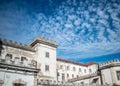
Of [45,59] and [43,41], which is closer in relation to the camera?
[45,59]

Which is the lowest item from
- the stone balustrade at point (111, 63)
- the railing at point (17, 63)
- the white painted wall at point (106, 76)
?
the white painted wall at point (106, 76)

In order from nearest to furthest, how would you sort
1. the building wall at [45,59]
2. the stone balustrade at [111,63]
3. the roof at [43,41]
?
1. the stone balustrade at [111,63]
2. the building wall at [45,59]
3. the roof at [43,41]

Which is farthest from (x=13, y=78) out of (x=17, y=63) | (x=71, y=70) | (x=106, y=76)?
(x=71, y=70)

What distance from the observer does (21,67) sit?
20719 millimetres

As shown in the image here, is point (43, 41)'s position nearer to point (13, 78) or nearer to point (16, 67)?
point (16, 67)

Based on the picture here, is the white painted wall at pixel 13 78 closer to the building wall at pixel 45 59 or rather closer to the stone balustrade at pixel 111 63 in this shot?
the building wall at pixel 45 59

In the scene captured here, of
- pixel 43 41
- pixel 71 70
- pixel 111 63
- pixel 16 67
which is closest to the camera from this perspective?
pixel 16 67

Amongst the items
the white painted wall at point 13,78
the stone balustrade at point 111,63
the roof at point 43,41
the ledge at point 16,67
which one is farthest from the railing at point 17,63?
the stone balustrade at point 111,63

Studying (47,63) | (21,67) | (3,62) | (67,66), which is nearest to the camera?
(3,62)

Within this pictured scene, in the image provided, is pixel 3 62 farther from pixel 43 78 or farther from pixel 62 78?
pixel 62 78

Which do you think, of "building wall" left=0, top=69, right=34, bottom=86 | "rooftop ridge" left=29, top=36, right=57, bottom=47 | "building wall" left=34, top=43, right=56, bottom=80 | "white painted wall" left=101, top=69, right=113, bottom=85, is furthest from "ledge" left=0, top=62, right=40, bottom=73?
"white painted wall" left=101, top=69, right=113, bottom=85

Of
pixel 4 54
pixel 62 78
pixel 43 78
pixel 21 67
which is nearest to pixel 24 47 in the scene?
pixel 4 54

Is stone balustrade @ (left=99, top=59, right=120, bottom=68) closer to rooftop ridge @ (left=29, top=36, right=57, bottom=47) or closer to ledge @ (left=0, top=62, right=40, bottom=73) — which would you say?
rooftop ridge @ (left=29, top=36, right=57, bottom=47)

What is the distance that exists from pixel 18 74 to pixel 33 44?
18105 millimetres
